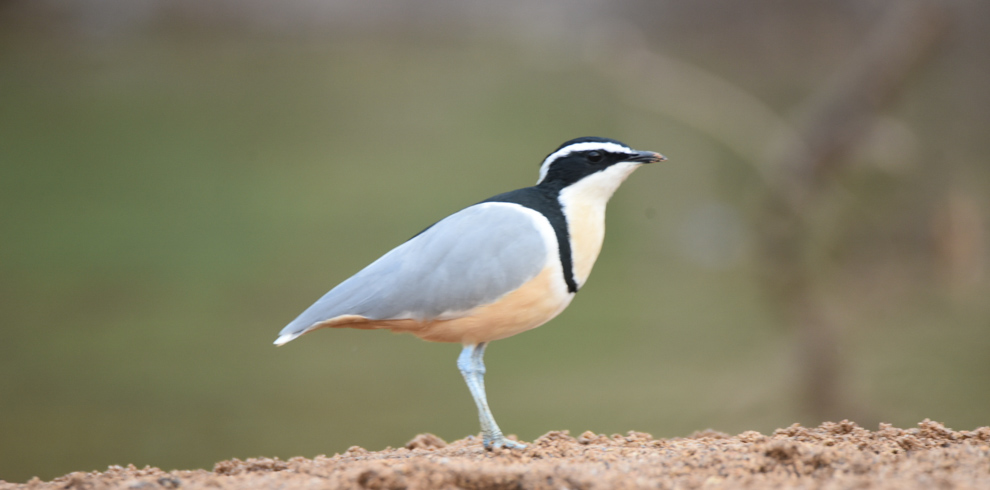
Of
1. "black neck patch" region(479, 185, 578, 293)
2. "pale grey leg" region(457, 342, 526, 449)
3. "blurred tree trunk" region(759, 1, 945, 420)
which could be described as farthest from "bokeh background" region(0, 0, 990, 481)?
"black neck patch" region(479, 185, 578, 293)

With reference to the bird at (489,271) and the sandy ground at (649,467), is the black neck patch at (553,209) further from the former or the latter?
the sandy ground at (649,467)

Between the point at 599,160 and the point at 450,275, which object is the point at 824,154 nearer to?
the point at 599,160

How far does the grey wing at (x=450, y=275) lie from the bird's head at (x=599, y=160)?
178 mm

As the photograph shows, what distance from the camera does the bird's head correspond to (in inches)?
85.0

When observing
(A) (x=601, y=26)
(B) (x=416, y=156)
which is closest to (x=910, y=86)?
(A) (x=601, y=26)

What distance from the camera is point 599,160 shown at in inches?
85.4

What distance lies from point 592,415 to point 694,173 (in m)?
2.76

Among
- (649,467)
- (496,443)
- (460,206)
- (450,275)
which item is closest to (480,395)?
(496,443)

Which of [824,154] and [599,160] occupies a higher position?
[824,154]

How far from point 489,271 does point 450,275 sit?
0.09 metres

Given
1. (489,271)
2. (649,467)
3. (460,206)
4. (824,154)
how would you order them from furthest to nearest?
1. (460,206)
2. (824,154)
3. (489,271)
4. (649,467)

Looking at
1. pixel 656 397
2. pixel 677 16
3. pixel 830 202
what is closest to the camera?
pixel 656 397

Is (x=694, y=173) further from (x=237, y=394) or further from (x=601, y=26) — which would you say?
(x=237, y=394)

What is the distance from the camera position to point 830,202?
5.43 metres
